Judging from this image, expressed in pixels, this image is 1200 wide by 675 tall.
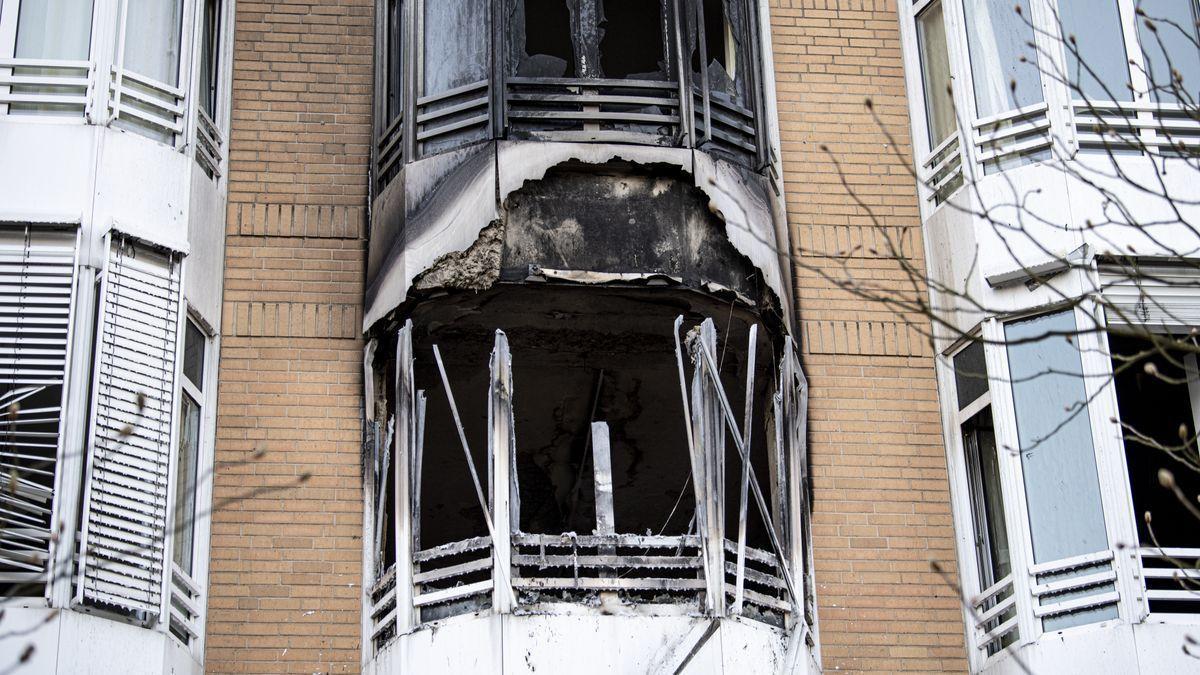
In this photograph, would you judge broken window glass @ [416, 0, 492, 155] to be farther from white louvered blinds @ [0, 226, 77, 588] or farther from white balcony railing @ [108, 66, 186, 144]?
white louvered blinds @ [0, 226, 77, 588]

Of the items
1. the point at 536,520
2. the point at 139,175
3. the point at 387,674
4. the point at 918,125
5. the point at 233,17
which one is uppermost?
the point at 233,17

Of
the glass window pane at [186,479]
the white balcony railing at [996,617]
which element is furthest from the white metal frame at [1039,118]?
the glass window pane at [186,479]

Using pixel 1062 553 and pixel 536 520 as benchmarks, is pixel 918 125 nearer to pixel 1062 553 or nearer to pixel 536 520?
pixel 1062 553

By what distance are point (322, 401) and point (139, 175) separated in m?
2.03

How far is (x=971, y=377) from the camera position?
478 inches

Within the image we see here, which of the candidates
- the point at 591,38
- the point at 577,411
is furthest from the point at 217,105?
the point at 577,411

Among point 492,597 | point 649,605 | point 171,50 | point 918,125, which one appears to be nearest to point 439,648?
point 492,597

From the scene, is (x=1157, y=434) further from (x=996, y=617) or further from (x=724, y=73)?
(x=724, y=73)

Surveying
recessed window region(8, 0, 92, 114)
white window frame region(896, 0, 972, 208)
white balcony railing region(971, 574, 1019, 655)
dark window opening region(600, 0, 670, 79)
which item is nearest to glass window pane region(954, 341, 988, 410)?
white window frame region(896, 0, 972, 208)

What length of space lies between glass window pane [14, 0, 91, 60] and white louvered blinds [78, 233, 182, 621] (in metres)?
1.57

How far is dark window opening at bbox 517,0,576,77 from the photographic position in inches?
504

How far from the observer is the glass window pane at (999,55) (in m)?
12.5

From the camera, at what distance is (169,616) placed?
34.2 ft

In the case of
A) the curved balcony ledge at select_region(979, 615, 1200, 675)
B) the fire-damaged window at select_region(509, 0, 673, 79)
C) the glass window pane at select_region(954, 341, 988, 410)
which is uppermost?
the fire-damaged window at select_region(509, 0, 673, 79)
